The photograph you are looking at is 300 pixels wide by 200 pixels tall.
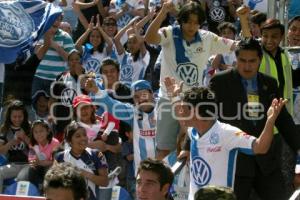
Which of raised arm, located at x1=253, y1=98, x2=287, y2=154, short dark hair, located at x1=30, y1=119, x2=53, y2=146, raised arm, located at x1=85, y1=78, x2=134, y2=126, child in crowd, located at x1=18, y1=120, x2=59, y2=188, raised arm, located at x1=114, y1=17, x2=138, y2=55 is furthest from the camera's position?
raised arm, located at x1=114, y1=17, x2=138, y2=55

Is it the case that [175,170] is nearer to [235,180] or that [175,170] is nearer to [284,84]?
[235,180]

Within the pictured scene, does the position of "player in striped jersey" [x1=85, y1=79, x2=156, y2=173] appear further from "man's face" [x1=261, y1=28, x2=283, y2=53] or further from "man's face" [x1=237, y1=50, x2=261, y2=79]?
"man's face" [x1=237, y1=50, x2=261, y2=79]

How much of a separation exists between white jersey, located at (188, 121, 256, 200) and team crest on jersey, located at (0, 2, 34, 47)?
4.09 meters

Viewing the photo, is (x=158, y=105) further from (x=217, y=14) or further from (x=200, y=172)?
(x=217, y=14)

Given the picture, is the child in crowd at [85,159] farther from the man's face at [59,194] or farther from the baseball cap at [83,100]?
the man's face at [59,194]

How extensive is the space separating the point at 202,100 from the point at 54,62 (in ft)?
18.8

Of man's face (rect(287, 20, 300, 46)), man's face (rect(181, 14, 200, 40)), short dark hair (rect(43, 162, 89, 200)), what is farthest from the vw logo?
short dark hair (rect(43, 162, 89, 200))

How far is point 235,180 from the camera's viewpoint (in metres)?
6.49

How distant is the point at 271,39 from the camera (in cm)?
761

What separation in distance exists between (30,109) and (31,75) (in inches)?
21.9

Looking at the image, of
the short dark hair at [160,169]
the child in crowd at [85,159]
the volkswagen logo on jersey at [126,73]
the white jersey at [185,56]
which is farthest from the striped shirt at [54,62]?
the short dark hair at [160,169]

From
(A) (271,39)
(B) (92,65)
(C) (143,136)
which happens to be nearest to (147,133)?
(C) (143,136)

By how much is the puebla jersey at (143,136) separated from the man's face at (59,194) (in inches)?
173

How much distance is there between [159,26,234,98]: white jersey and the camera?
805 cm
